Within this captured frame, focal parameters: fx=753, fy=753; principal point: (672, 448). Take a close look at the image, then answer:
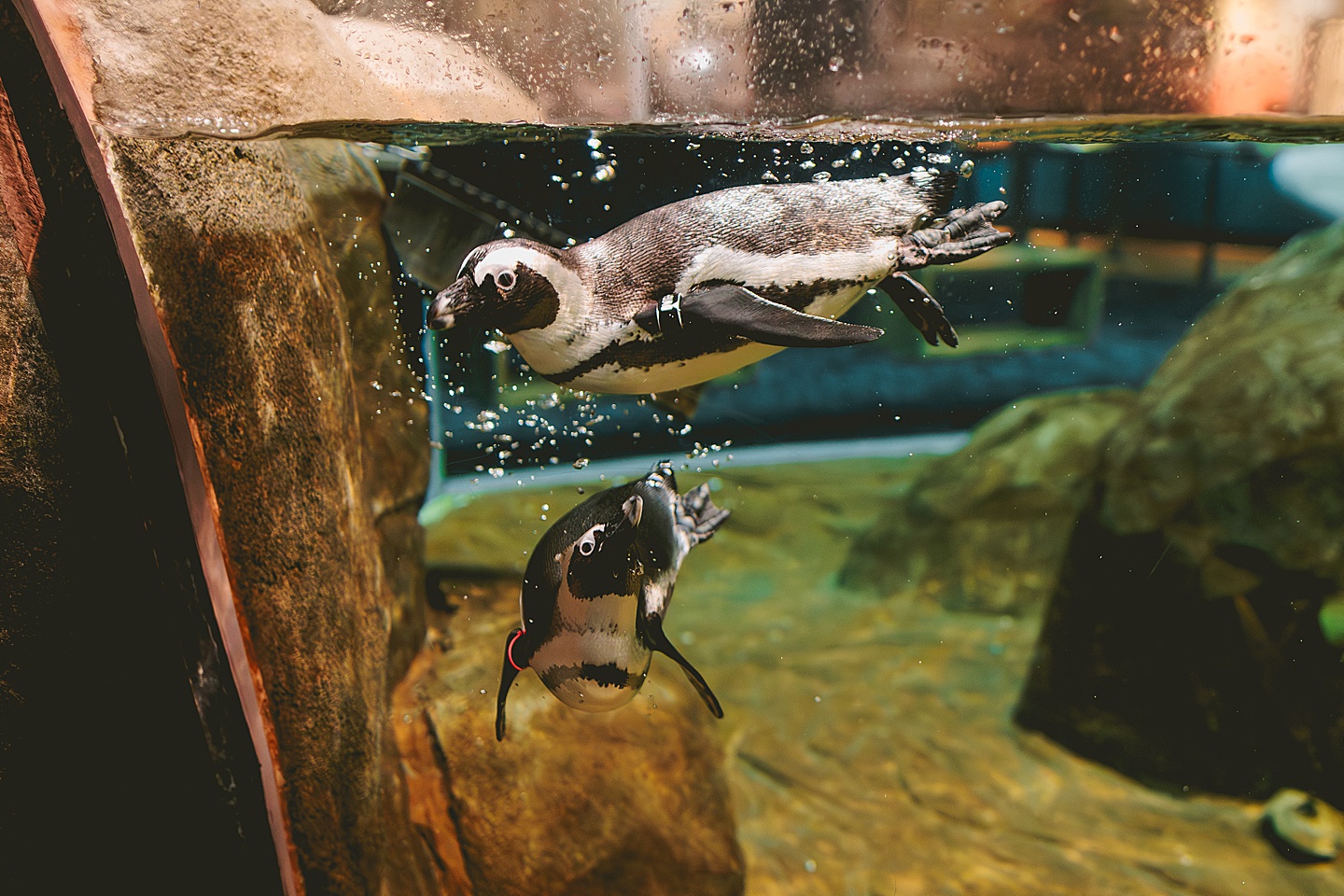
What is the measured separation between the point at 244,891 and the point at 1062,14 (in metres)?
1.83

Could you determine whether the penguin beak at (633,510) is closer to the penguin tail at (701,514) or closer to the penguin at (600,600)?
the penguin at (600,600)

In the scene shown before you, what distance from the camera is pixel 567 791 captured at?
151cm

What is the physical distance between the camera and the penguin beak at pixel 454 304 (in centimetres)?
80

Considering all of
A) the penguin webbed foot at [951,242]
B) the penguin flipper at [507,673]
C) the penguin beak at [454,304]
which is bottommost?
the penguin flipper at [507,673]

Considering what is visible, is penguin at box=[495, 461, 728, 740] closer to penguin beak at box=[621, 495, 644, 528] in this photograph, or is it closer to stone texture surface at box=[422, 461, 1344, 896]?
penguin beak at box=[621, 495, 644, 528]

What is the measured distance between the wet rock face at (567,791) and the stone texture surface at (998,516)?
1.33 metres

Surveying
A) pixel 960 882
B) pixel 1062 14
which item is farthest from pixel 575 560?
pixel 960 882

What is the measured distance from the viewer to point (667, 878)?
1.54 m

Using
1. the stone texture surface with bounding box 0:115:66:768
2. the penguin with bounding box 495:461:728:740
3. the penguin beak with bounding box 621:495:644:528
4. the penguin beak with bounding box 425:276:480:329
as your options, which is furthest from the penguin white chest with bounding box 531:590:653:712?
the stone texture surface with bounding box 0:115:66:768

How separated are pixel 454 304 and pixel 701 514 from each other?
1.90 feet

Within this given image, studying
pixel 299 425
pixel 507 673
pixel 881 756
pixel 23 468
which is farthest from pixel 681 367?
pixel 881 756

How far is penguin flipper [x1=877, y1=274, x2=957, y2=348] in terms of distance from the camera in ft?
3.32

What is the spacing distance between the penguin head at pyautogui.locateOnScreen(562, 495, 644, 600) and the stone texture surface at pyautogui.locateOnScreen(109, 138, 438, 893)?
1.90 ft

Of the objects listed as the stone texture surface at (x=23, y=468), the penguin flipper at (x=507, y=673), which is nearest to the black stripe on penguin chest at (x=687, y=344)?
the penguin flipper at (x=507, y=673)
